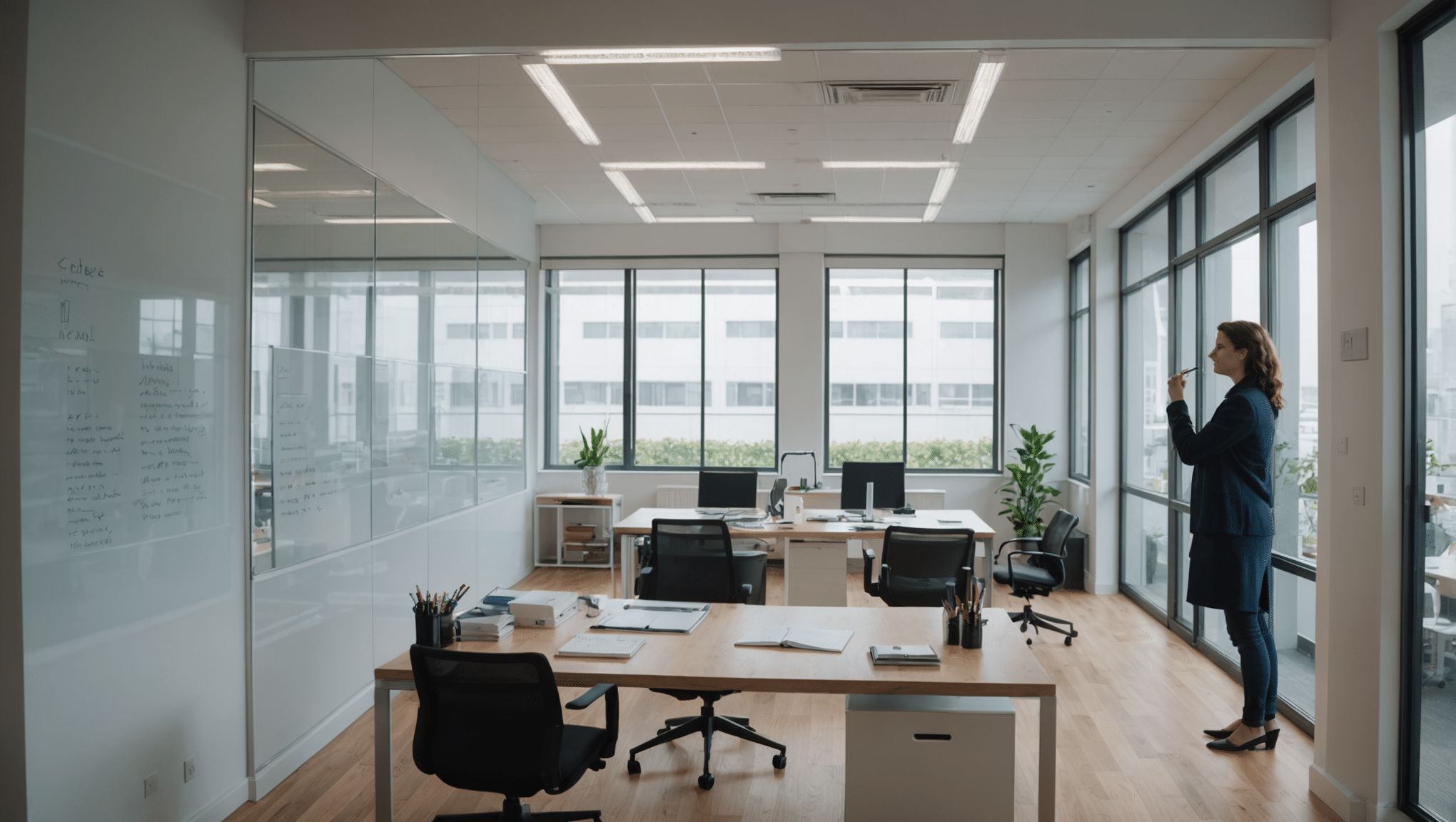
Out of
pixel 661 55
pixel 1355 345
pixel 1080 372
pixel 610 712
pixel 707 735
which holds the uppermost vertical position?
pixel 661 55

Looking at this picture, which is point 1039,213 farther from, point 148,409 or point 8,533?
point 8,533

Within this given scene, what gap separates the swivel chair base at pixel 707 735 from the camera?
3516mm

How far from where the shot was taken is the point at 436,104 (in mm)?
5145

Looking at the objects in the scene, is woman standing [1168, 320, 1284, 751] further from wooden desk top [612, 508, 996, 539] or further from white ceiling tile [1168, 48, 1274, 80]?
wooden desk top [612, 508, 996, 539]

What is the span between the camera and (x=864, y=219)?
802cm

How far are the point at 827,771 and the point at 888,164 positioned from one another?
4.35 meters

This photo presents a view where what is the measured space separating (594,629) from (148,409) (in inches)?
66.9

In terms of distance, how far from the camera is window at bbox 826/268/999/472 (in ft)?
28.0

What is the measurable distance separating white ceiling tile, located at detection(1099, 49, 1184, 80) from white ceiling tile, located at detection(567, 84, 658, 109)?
8.10 ft

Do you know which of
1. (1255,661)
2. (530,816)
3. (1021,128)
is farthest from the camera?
(1021,128)

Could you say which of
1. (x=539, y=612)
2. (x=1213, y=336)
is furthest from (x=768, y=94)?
(x=539, y=612)

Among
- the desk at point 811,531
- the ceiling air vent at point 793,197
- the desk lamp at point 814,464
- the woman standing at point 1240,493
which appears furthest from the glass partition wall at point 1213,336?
the desk lamp at point 814,464

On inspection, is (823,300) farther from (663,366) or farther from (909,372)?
(663,366)

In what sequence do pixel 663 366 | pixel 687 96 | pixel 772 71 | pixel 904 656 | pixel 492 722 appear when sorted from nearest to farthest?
pixel 492 722
pixel 904 656
pixel 772 71
pixel 687 96
pixel 663 366
